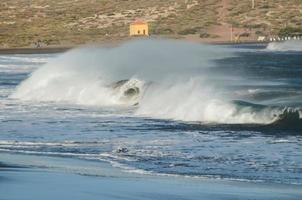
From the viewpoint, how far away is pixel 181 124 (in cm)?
2591

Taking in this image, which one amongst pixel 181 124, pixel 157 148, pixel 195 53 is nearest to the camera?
pixel 157 148

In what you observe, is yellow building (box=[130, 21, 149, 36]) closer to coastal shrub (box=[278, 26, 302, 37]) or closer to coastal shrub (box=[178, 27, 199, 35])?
coastal shrub (box=[178, 27, 199, 35])

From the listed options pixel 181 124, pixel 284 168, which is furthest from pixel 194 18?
pixel 284 168

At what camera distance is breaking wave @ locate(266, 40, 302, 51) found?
313 feet

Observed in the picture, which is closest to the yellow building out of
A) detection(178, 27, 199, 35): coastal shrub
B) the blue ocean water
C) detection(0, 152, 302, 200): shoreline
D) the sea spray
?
detection(178, 27, 199, 35): coastal shrub

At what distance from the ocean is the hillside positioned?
247 ft

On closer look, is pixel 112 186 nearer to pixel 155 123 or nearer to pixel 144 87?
pixel 155 123

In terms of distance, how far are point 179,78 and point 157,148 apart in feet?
48.7

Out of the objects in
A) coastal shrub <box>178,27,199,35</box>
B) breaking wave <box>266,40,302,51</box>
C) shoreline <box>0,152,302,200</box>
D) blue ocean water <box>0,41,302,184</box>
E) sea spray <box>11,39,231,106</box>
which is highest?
shoreline <box>0,152,302,200</box>

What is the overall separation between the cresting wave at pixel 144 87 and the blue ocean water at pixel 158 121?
0.05 meters

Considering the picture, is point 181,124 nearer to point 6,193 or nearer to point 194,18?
point 6,193

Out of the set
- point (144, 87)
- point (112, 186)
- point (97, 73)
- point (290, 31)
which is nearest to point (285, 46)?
point (290, 31)

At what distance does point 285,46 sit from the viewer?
98062mm

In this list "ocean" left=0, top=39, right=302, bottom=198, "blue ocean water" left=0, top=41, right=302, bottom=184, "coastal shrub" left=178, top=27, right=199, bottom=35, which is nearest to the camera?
"ocean" left=0, top=39, right=302, bottom=198
